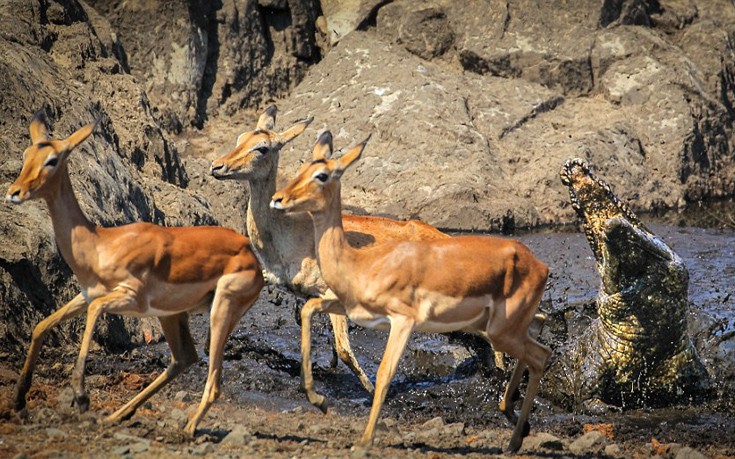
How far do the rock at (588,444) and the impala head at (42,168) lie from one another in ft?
13.3

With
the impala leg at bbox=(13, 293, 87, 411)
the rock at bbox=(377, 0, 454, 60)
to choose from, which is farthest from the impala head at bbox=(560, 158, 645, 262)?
the rock at bbox=(377, 0, 454, 60)

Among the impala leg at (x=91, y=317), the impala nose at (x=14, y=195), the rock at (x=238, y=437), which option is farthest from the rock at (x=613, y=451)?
the impala nose at (x=14, y=195)

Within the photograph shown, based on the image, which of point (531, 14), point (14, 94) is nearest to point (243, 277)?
point (14, 94)

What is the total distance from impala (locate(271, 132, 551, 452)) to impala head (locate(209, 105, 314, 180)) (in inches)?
68.1

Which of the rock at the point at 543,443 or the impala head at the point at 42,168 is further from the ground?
the impala head at the point at 42,168

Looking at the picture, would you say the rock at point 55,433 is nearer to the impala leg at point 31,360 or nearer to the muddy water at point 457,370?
the impala leg at point 31,360

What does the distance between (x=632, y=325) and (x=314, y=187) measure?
148 inches

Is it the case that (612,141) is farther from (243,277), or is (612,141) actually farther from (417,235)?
(243,277)

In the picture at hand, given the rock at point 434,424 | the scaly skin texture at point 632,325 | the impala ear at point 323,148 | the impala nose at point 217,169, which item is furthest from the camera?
the scaly skin texture at point 632,325

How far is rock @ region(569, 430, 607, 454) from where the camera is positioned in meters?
8.54

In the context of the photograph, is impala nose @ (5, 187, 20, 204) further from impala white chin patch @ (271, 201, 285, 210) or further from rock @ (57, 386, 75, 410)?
impala white chin patch @ (271, 201, 285, 210)

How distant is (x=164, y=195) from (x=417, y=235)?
12.3 feet

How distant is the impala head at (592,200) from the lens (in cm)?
1037

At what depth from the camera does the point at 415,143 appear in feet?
59.2
